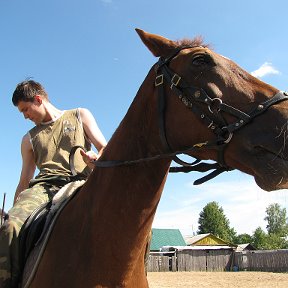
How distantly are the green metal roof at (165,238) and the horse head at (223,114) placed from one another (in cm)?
7536

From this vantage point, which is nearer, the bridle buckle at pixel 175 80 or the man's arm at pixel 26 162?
the bridle buckle at pixel 175 80

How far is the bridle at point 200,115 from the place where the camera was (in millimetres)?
2811

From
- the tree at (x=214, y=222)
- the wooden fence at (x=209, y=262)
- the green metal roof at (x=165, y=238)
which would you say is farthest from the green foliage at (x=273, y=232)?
the wooden fence at (x=209, y=262)

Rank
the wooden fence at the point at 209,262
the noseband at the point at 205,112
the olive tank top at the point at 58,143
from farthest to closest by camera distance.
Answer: the wooden fence at the point at 209,262 → the olive tank top at the point at 58,143 → the noseband at the point at 205,112

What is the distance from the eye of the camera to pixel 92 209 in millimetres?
3475

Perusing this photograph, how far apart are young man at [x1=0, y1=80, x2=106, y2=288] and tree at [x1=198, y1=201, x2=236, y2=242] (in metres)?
126

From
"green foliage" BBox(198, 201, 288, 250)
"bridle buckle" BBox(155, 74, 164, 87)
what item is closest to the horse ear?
"bridle buckle" BBox(155, 74, 164, 87)

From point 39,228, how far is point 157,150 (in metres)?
1.51

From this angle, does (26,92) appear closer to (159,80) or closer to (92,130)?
(92,130)

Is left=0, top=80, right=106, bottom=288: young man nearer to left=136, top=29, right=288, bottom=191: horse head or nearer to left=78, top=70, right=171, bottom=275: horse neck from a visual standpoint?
left=78, top=70, right=171, bottom=275: horse neck

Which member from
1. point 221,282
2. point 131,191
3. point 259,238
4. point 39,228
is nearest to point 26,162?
point 39,228

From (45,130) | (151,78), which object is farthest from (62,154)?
(151,78)

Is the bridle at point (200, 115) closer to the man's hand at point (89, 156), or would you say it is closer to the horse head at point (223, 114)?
the horse head at point (223, 114)

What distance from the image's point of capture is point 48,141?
194 inches
